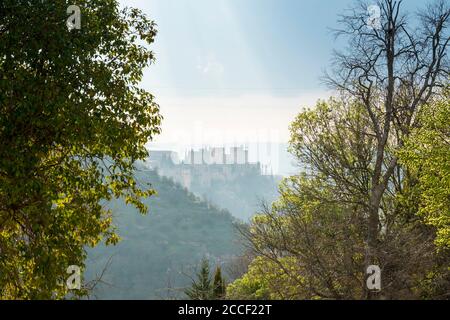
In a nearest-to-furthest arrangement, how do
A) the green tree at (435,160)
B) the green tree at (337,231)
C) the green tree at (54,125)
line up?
the green tree at (54,125) → the green tree at (435,160) → the green tree at (337,231)

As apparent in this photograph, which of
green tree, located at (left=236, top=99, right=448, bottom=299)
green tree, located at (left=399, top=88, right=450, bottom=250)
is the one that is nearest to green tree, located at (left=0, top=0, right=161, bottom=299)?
green tree, located at (left=236, top=99, right=448, bottom=299)

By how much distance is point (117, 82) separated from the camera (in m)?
12.4

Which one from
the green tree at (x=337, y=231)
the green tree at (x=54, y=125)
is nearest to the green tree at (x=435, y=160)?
the green tree at (x=337, y=231)

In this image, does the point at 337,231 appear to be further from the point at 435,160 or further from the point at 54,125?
the point at 54,125

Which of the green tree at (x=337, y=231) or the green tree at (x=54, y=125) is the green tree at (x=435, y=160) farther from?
the green tree at (x=54, y=125)

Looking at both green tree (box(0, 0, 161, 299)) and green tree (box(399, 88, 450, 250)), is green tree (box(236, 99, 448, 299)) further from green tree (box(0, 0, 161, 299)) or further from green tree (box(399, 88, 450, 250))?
green tree (box(0, 0, 161, 299))

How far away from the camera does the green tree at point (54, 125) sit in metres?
10.2

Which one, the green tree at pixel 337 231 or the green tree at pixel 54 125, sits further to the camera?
the green tree at pixel 337 231

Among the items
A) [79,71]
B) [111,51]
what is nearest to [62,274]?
[79,71]

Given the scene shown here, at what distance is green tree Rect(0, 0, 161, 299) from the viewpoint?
10.2 m

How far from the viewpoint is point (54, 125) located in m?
10.4

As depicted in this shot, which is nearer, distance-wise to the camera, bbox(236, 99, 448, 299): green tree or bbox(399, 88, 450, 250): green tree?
bbox(399, 88, 450, 250): green tree
